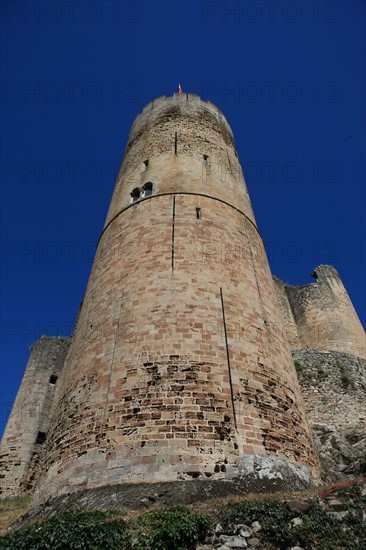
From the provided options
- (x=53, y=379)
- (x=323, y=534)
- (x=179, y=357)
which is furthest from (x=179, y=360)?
(x=53, y=379)

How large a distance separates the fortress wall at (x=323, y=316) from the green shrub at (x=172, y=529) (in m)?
18.3

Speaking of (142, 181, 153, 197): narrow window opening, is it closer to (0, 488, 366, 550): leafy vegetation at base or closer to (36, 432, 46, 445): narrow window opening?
(0, 488, 366, 550): leafy vegetation at base

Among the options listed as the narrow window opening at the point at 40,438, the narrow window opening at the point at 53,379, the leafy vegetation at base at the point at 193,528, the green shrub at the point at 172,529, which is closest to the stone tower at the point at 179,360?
the green shrub at the point at 172,529

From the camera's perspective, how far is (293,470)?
25.3 ft

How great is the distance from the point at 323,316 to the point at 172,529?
20.3 metres

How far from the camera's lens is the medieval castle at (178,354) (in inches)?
279

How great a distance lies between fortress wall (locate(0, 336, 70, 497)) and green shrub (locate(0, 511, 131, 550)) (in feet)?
41.0

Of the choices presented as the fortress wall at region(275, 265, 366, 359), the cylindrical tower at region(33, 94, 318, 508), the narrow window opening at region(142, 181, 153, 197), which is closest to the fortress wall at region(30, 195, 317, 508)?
the cylindrical tower at region(33, 94, 318, 508)

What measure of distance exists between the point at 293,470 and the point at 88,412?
4.00m

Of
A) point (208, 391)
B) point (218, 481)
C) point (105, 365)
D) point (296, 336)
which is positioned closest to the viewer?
Answer: point (218, 481)

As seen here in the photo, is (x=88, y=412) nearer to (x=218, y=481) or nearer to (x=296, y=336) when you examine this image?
(x=218, y=481)

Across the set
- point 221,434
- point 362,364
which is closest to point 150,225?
point 221,434

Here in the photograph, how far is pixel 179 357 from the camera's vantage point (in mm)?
8203

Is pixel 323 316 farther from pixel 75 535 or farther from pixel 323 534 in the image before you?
pixel 75 535
